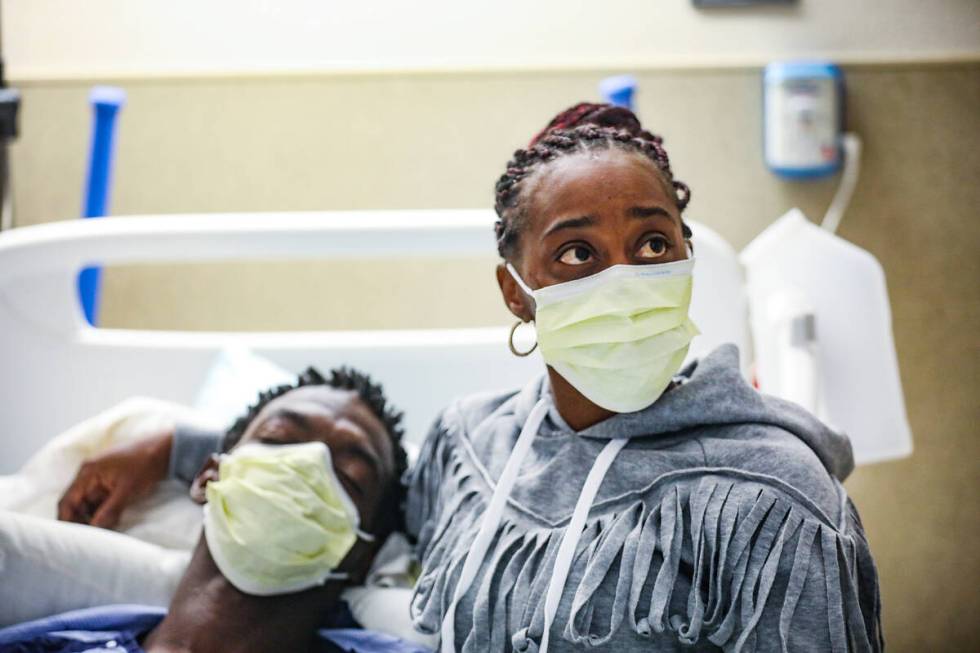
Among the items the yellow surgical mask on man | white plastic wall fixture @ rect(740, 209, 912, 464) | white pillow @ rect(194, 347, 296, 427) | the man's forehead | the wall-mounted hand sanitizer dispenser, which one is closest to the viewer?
the yellow surgical mask on man

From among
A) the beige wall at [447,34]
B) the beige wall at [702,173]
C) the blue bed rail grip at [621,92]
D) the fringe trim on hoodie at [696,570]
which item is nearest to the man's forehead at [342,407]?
the fringe trim on hoodie at [696,570]

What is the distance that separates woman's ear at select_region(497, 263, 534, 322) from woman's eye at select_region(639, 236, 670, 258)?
16 cm

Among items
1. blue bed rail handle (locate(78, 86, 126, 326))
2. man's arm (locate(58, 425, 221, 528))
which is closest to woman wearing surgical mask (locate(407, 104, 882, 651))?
man's arm (locate(58, 425, 221, 528))

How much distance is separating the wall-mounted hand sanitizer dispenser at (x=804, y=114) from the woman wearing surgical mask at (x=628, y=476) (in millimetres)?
1215

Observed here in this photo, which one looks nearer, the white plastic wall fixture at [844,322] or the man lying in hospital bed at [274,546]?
the man lying in hospital bed at [274,546]

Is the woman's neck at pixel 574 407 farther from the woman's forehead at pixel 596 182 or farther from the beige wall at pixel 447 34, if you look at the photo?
the beige wall at pixel 447 34

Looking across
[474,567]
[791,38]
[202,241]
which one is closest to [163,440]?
[202,241]

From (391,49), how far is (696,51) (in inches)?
28.4

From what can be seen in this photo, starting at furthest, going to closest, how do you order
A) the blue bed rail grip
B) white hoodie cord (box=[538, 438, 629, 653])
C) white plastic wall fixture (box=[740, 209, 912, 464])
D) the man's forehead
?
the blue bed rail grip → white plastic wall fixture (box=[740, 209, 912, 464]) → the man's forehead → white hoodie cord (box=[538, 438, 629, 653])

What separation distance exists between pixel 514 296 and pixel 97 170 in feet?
3.77

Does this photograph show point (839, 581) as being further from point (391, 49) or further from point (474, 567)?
point (391, 49)

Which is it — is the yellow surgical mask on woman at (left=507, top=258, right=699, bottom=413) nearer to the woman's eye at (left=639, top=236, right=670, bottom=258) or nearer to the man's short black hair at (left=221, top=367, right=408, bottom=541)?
the woman's eye at (left=639, top=236, right=670, bottom=258)

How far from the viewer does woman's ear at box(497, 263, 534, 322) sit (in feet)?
4.10

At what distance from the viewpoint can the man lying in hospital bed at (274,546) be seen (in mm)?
1367
